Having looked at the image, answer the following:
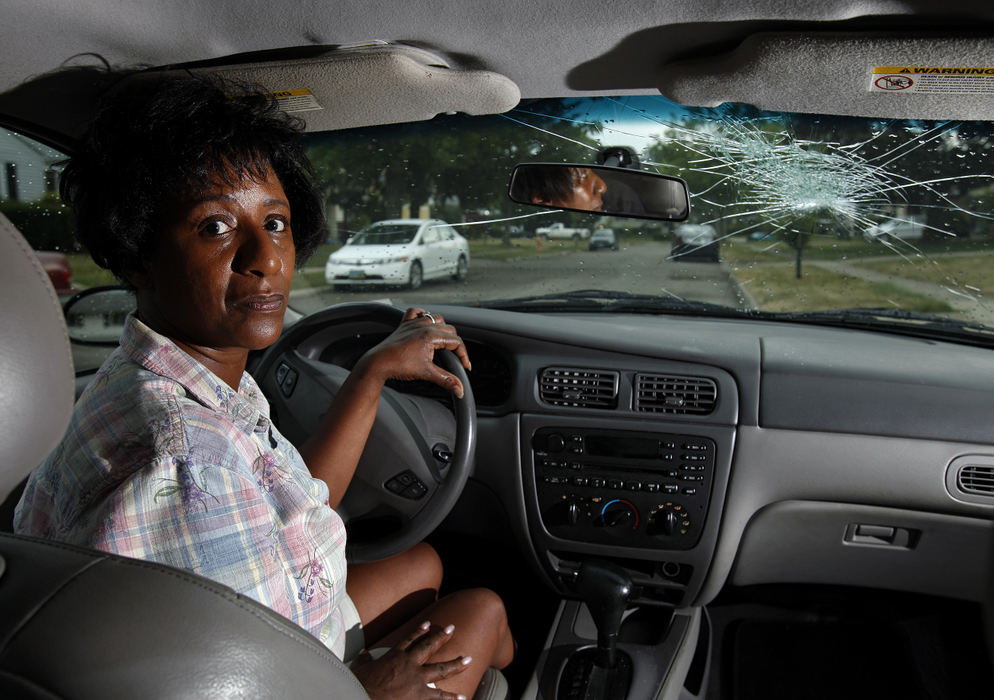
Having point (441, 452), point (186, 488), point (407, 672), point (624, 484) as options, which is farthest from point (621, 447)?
point (186, 488)

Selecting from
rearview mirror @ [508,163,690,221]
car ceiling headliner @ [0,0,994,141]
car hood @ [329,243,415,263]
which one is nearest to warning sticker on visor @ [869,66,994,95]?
car ceiling headliner @ [0,0,994,141]

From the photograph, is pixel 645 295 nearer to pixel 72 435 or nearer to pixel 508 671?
pixel 508 671

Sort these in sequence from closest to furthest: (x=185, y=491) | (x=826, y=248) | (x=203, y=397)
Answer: (x=185, y=491), (x=203, y=397), (x=826, y=248)

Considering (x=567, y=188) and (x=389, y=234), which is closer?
(x=567, y=188)

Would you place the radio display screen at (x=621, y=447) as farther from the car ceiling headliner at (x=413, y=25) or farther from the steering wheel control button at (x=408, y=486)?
the car ceiling headliner at (x=413, y=25)

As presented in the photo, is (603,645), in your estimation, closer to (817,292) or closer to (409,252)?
(817,292)

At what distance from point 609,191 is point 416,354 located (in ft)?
3.15

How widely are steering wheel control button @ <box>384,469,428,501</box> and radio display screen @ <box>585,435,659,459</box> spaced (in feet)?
1.89

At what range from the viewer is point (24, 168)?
2.63 metres

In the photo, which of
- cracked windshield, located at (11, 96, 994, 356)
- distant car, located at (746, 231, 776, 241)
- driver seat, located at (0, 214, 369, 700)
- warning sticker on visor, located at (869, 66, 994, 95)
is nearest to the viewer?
driver seat, located at (0, 214, 369, 700)

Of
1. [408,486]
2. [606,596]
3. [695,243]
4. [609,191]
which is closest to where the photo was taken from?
[606,596]

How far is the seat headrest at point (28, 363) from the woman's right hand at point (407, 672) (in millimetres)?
978

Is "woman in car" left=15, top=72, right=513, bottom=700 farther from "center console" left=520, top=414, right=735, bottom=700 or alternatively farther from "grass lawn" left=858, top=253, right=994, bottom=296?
"grass lawn" left=858, top=253, right=994, bottom=296

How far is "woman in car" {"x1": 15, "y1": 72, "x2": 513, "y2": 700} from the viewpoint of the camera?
127cm
